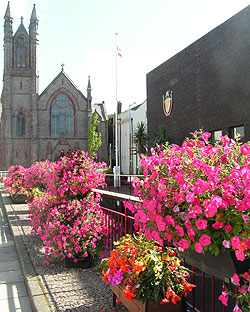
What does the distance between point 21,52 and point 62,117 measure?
10946 millimetres

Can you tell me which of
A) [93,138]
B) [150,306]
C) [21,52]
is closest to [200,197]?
[150,306]

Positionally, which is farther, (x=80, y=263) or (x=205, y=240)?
(x=80, y=263)

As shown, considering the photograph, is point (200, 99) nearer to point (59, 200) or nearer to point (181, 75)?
point (181, 75)

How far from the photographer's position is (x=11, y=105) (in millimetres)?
48562

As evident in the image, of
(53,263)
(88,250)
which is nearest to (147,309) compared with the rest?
(88,250)

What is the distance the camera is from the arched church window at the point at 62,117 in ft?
164

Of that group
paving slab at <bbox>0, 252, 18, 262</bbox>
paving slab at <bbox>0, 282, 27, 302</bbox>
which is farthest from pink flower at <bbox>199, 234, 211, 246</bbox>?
paving slab at <bbox>0, 252, 18, 262</bbox>

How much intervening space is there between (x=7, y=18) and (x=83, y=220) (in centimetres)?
5110

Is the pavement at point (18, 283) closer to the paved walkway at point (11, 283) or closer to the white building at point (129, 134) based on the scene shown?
the paved walkway at point (11, 283)

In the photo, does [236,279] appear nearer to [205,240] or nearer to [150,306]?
[205,240]

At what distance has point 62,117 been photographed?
50.3 metres

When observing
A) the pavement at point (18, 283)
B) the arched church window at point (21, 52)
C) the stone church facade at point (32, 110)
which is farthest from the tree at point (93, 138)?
the pavement at point (18, 283)

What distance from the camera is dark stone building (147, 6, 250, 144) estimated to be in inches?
672

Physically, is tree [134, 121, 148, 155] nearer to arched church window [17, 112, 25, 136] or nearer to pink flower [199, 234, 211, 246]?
arched church window [17, 112, 25, 136]
